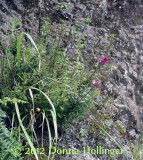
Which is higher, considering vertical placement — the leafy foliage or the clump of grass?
the clump of grass

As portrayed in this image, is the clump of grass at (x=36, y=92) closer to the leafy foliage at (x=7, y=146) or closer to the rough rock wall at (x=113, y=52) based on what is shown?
the leafy foliage at (x=7, y=146)

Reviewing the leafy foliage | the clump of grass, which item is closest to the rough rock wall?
the clump of grass

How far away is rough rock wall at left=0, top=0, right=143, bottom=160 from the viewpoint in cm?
210

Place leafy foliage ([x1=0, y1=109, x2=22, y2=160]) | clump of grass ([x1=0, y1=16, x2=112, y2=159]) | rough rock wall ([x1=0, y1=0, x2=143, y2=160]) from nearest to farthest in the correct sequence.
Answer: leafy foliage ([x1=0, y1=109, x2=22, y2=160]), clump of grass ([x1=0, y1=16, x2=112, y2=159]), rough rock wall ([x1=0, y1=0, x2=143, y2=160])

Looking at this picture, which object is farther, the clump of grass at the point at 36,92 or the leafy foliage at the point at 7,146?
the clump of grass at the point at 36,92

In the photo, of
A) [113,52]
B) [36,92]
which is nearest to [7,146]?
[36,92]

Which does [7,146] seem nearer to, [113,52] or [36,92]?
[36,92]

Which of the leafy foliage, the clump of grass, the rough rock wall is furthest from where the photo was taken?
the rough rock wall

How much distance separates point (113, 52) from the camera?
306 centimetres

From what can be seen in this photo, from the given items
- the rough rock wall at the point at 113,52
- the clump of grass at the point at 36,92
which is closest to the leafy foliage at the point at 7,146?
the clump of grass at the point at 36,92

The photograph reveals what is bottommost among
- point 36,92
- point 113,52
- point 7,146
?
point 7,146

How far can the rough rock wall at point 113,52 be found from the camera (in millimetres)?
2096

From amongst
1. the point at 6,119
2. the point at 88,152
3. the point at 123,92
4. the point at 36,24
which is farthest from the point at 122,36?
the point at 6,119

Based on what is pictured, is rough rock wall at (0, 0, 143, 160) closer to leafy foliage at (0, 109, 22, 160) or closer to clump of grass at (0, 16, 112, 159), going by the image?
clump of grass at (0, 16, 112, 159)
